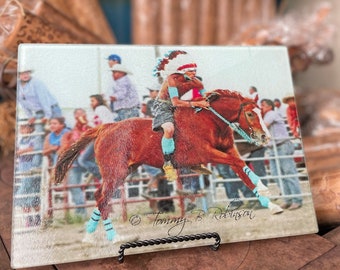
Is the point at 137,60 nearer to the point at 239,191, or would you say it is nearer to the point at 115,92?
the point at 115,92

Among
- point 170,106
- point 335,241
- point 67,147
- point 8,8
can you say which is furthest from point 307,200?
point 8,8

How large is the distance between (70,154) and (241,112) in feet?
1.02

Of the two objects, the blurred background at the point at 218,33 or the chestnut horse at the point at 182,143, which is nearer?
the chestnut horse at the point at 182,143

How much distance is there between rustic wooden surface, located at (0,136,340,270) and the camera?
553 mm

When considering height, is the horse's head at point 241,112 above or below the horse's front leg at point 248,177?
above

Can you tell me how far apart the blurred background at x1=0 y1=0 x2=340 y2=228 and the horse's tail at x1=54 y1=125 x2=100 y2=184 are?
258 millimetres

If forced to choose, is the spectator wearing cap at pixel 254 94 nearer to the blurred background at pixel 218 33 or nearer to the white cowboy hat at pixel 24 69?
the blurred background at pixel 218 33

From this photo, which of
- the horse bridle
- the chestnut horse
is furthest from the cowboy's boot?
the horse bridle

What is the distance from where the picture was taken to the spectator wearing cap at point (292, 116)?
2.21 ft

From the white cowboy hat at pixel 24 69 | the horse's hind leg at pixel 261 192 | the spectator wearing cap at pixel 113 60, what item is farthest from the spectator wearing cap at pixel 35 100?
the horse's hind leg at pixel 261 192

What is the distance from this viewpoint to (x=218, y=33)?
1567 mm

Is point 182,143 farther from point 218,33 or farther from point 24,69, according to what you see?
point 218,33

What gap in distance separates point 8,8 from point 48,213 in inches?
17.5

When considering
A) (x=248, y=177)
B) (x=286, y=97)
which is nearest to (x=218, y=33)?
(x=286, y=97)
